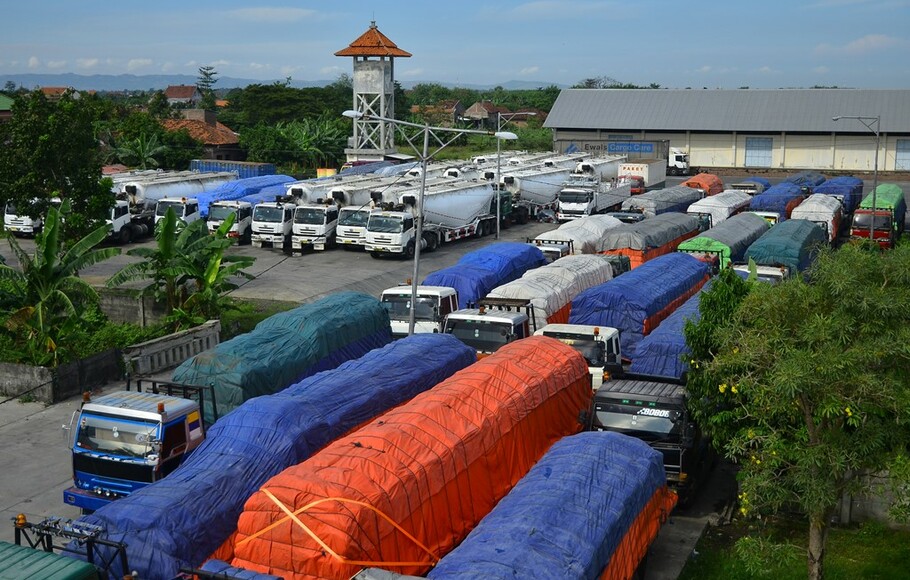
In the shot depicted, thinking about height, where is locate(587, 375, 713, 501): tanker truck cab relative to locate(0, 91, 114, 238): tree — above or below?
below

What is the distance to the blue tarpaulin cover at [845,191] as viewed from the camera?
49562 mm

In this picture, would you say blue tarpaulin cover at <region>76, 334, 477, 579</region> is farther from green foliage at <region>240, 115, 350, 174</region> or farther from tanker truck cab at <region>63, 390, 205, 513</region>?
green foliage at <region>240, 115, 350, 174</region>

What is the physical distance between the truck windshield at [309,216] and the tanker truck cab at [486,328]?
19658 mm

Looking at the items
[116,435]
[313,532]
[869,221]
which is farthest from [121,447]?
[869,221]

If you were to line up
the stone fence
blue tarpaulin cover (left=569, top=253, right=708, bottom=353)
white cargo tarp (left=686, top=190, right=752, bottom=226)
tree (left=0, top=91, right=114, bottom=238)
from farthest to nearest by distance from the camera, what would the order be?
white cargo tarp (left=686, top=190, right=752, bottom=226), tree (left=0, top=91, right=114, bottom=238), blue tarpaulin cover (left=569, top=253, right=708, bottom=353), the stone fence

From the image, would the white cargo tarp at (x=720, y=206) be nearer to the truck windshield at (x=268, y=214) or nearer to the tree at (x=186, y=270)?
the truck windshield at (x=268, y=214)

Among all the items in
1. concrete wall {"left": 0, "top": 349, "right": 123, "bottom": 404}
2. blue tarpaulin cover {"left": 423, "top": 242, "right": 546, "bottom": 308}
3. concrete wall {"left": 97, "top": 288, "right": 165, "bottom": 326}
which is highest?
blue tarpaulin cover {"left": 423, "top": 242, "right": 546, "bottom": 308}

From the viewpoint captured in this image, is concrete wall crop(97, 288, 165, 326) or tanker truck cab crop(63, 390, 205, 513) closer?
tanker truck cab crop(63, 390, 205, 513)

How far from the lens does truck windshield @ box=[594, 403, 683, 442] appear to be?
Answer: 52.1 ft

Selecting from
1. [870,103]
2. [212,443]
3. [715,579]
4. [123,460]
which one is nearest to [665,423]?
[715,579]

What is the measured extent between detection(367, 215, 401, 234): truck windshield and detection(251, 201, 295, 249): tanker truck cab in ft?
13.0

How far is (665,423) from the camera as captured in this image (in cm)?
1593

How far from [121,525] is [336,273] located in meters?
24.7

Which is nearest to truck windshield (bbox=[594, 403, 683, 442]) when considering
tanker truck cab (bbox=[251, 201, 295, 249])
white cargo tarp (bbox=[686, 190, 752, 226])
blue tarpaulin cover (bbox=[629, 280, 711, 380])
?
blue tarpaulin cover (bbox=[629, 280, 711, 380])
